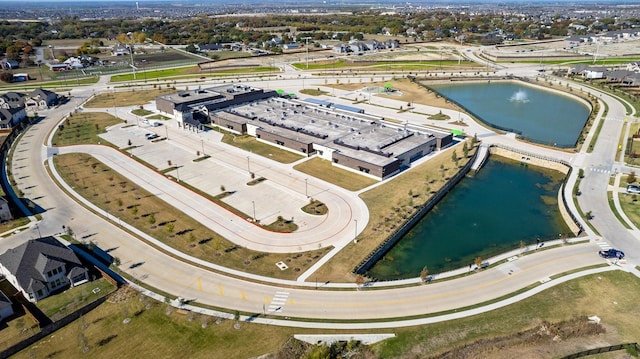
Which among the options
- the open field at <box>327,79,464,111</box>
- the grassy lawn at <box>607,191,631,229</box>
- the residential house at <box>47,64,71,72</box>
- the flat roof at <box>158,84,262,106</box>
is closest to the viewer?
the grassy lawn at <box>607,191,631,229</box>

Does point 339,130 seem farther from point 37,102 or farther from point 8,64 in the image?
point 8,64

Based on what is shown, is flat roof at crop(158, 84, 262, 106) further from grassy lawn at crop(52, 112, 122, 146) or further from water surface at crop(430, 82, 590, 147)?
water surface at crop(430, 82, 590, 147)

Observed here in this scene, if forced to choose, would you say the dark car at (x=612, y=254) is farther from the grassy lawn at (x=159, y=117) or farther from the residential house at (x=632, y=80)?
the residential house at (x=632, y=80)

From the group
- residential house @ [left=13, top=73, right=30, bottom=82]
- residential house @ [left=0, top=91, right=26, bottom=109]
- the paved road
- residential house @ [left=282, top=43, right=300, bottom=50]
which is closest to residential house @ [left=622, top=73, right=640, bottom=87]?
the paved road

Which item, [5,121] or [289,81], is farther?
[289,81]

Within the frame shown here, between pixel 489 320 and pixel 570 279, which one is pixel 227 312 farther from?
pixel 570 279

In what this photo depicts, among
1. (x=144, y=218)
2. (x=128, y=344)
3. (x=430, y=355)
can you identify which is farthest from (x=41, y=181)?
(x=430, y=355)
